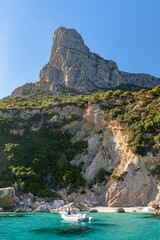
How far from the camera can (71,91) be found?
83125 millimetres

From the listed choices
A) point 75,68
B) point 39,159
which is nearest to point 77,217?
point 39,159

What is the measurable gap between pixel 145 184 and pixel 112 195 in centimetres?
613

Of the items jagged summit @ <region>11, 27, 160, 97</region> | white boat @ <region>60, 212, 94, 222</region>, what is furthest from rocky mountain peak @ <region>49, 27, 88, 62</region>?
white boat @ <region>60, 212, 94, 222</region>

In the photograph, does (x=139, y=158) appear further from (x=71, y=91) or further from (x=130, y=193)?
(x=71, y=91)

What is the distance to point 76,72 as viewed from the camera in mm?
90938

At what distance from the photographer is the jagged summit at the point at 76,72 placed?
3509 inches

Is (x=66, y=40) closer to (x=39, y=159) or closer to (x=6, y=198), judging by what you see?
(x=39, y=159)

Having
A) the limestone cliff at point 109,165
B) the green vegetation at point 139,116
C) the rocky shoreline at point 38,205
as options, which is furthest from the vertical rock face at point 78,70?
the rocky shoreline at point 38,205

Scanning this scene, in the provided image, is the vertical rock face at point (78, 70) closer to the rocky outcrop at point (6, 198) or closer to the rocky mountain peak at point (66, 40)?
the rocky mountain peak at point (66, 40)

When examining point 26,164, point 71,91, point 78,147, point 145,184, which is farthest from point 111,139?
point 71,91

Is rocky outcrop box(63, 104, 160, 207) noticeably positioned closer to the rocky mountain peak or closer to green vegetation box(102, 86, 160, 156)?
green vegetation box(102, 86, 160, 156)

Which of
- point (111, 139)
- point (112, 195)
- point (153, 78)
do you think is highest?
point (153, 78)

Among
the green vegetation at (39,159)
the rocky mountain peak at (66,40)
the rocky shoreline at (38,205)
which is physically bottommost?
the rocky shoreline at (38,205)

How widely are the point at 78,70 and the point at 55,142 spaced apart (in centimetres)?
5109
